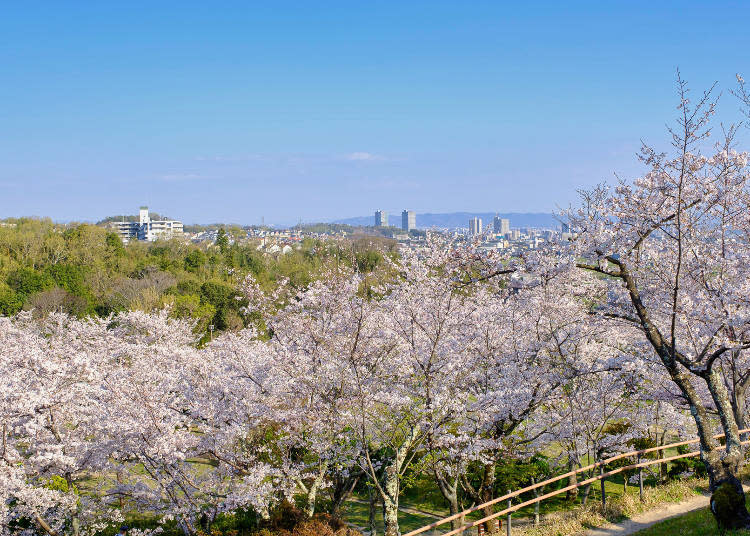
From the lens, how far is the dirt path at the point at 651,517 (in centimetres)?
921

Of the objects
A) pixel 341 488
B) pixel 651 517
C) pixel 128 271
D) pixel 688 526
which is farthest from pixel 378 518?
pixel 128 271

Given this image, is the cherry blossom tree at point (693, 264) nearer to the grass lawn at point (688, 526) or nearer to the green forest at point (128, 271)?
the grass lawn at point (688, 526)

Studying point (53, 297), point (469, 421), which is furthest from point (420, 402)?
point (53, 297)

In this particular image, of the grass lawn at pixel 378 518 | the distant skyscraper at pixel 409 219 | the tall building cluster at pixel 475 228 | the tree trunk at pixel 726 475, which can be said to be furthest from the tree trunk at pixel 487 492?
the distant skyscraper at pixel 409 219

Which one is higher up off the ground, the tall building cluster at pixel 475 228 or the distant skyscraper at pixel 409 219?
the distant skyscraper at pixel 409 219

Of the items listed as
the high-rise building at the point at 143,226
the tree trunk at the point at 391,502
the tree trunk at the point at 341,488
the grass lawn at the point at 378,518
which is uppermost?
the high-rise building at the point at 143,226

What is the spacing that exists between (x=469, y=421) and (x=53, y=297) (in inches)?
1611

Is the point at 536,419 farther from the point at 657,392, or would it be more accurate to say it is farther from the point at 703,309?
the point at 703,309

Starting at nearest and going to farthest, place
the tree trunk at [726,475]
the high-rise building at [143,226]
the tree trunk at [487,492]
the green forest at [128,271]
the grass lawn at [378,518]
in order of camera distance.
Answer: the tree trunk at [726,475], the tree trunk at [487,492], the grass lawn at [378,518], the green forest at [128,271], the high-rise building at [143,226]

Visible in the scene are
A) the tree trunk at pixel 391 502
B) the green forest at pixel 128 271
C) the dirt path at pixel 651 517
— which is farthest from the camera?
the green forest at pixel 128 271

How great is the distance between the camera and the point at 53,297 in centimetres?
4228

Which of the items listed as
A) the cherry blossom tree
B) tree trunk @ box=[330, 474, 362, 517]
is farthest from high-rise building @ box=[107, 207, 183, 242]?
the cherry blossom tree

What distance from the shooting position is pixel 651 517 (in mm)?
9781

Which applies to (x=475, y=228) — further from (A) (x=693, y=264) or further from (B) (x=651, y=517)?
(B) (x=651, y=517)
